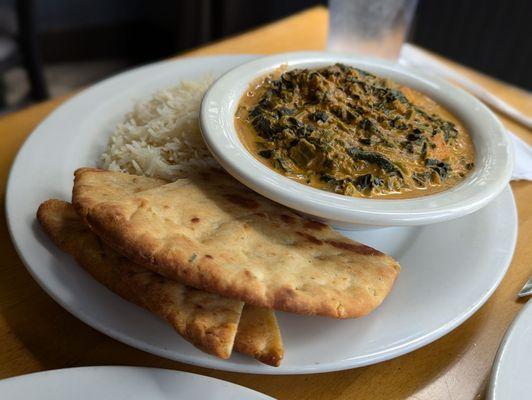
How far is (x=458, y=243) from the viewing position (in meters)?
1.41

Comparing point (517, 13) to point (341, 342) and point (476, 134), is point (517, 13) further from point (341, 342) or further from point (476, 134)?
point (341, 342)

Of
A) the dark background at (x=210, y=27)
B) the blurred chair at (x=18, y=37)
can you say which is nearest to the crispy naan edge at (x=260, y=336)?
the blurred chair at (x=18, y=37)

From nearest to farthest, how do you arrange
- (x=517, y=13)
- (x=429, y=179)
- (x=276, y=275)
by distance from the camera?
(x=276, y=275) → (x=429, y=179) → (x=517, y=13)

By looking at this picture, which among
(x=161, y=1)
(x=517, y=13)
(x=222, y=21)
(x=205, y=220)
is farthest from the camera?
(x=161, y=1)

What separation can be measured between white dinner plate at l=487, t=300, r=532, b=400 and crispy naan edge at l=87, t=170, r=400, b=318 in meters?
0.25

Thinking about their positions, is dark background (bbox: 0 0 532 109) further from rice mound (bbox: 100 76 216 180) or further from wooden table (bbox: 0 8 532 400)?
wooden table (bbox: 0 8 532 400)

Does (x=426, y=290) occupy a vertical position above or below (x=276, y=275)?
below

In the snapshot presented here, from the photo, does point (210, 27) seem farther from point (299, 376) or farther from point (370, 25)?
point (299, 376)

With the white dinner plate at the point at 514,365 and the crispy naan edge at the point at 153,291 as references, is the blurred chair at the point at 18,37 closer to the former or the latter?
the crispy naan edge at the point at 153,291

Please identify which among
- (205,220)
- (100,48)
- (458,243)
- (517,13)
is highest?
(205,220)

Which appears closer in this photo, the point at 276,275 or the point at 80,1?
the point at 276,275

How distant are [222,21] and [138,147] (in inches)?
133

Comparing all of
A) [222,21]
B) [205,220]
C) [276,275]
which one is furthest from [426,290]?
[222,21]

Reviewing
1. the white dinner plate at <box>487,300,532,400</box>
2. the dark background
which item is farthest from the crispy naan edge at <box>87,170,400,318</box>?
the dark background
